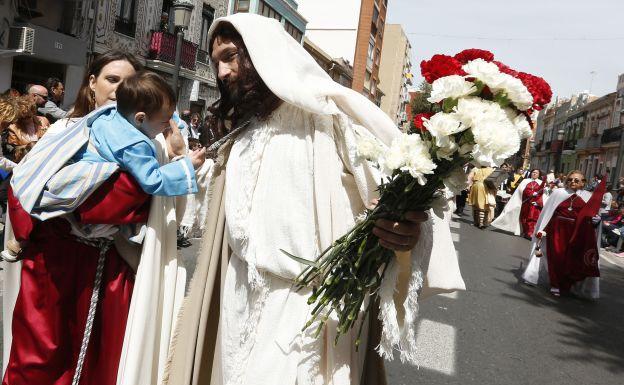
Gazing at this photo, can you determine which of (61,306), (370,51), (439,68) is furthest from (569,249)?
(370,51)

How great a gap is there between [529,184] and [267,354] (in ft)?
43.4

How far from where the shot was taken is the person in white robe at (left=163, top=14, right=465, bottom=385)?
196cm

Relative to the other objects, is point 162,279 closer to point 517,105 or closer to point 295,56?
point 295,56

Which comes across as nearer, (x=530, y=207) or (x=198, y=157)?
(x=198, y=157)

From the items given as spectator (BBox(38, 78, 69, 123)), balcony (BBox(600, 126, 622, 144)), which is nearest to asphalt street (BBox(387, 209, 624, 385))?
spectator (BBox(38, 78, 69, 123))

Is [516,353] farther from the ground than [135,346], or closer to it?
closer to it

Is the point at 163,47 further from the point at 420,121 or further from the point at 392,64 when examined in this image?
the point at 392,64

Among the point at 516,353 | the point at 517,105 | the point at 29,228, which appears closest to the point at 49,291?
the point at 29,228

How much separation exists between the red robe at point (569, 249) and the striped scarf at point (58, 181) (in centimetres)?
734

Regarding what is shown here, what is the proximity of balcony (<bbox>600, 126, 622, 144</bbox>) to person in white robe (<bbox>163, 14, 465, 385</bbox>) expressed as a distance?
5180cm

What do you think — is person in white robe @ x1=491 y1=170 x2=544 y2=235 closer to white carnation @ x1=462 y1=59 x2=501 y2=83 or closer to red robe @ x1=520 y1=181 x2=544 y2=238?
red robe @ x1=520 y1=181 x2=544 y2=238

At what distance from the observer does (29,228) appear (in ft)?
7.68

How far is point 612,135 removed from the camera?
48.1m

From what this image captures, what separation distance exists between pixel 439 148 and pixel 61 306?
1769 millimetres
